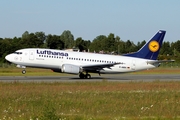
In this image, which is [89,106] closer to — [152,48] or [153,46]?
[152,48]

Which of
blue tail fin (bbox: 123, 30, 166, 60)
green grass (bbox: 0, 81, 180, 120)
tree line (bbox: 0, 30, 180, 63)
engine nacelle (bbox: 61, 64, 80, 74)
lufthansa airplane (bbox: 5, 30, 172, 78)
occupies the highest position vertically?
tree line (bbox: 0, 30, 180, 63)

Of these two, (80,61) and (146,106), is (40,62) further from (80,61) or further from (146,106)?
(146,106)

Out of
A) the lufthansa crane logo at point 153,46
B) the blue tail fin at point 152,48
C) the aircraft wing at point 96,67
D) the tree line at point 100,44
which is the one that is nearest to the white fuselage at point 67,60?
the aircraft wing at point 96,67

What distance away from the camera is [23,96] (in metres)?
22.2

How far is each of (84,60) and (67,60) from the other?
1991mm

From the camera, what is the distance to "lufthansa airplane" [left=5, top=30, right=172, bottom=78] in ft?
142

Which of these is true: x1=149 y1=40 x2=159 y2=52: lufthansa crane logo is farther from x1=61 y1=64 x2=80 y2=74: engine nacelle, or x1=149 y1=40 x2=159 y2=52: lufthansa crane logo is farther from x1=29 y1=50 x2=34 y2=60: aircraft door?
x1=29 y1=50 x2=34 y2=60: aircraft door

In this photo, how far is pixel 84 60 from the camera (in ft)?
147

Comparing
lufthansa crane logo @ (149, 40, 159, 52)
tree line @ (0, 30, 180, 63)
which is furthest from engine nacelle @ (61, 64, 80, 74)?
tree line @ (0, 30, 180, 63)

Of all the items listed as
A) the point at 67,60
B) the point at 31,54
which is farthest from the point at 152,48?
the point at 31,54

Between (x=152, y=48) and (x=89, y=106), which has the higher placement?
(x=152, y=48)

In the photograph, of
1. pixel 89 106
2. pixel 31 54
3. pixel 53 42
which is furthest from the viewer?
pixel 53 42

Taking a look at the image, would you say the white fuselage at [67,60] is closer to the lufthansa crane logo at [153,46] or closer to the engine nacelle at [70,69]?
the engine nacelle at [70,69]

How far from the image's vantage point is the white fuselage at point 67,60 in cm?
4319
